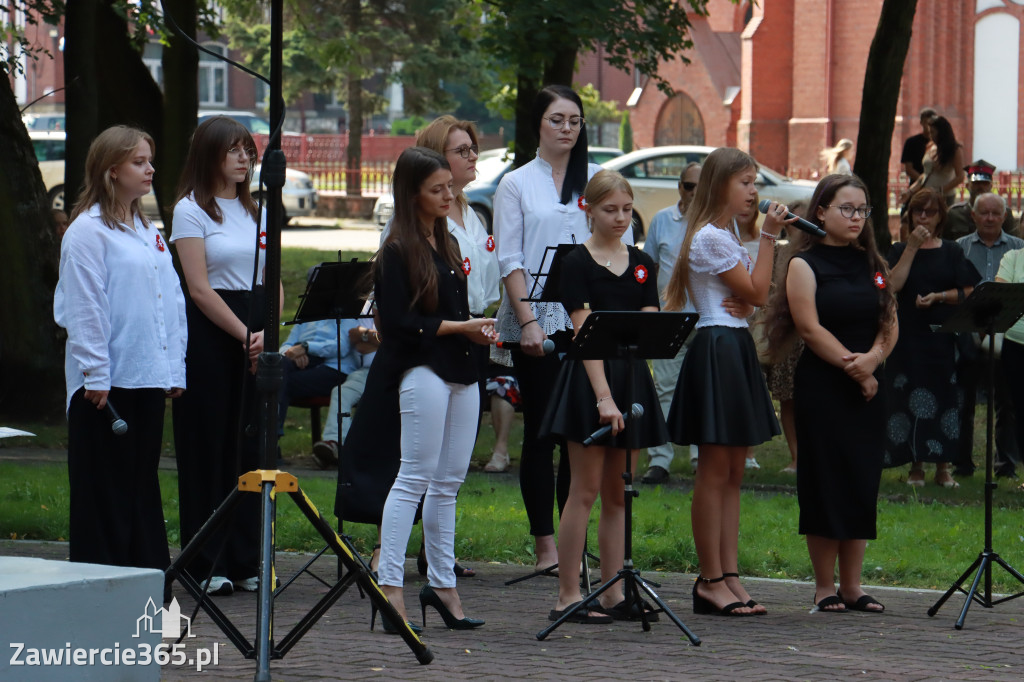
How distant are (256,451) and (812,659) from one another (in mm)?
2912

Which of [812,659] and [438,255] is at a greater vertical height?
[438,255]

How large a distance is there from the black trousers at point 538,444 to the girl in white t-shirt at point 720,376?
69 centimetres

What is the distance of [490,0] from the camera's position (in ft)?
53.0

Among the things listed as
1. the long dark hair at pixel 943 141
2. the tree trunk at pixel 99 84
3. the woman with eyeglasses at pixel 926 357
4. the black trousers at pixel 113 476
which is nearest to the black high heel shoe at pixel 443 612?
the black trousers at pixel 113 476

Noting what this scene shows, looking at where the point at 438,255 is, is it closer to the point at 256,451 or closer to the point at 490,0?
the point at 256,451

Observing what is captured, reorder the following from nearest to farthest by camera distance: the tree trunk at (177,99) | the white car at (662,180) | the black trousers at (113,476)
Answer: the black trousers at (113,476), the tree trunk at (177,99), the white car at (662,180)

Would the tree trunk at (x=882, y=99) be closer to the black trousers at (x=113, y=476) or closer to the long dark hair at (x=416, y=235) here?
A: the long dark hair at (x=416, y=235)

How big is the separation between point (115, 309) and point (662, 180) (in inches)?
811

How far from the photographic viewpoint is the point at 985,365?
443 inches

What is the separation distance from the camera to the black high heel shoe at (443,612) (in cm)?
654

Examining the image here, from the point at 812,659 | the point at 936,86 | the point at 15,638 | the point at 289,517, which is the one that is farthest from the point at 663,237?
the point at 936,86

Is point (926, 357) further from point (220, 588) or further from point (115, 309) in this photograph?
point (115, 309)

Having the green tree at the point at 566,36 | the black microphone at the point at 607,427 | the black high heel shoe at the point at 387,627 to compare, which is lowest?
the black high heel shoe at the point at 387,627

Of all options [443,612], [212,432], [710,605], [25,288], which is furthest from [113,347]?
[25,288]
